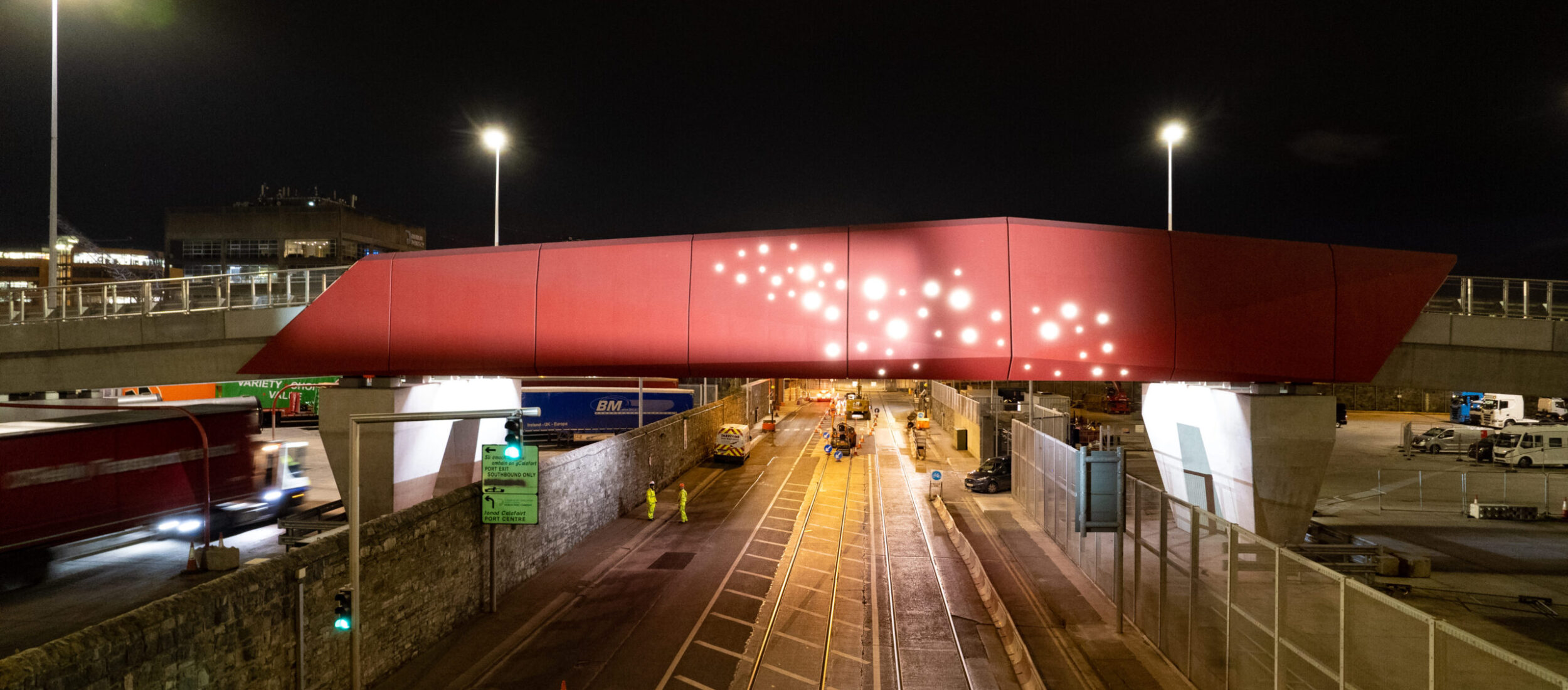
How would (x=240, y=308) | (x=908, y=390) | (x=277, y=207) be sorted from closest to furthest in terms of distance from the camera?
(x=240, y=308) < (x=277, y=207) < (x=908, y=390)

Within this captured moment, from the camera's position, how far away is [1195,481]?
56.2 ft

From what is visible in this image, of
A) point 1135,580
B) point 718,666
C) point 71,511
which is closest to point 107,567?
point 71,511

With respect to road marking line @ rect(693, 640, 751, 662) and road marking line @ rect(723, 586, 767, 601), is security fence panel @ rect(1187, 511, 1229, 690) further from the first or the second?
road marking line @ rect(723, 586, 767, 601)

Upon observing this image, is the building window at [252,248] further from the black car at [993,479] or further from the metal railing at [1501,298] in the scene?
the metal railing at [1501,298]

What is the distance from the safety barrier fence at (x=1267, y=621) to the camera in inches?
241

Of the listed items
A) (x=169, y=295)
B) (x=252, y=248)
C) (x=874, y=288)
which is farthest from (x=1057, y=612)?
(x=252, y=248)

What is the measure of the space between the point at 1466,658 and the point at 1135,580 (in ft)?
28.7

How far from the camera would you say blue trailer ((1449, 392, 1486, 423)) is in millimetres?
53781

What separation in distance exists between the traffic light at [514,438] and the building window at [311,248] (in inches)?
3298

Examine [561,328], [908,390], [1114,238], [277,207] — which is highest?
[277,207]

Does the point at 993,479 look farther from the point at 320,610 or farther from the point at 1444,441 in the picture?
the point at 1444,441

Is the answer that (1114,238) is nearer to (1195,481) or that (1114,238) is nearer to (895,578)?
(1195,481)

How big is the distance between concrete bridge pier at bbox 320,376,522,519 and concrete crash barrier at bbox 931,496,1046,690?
39.3 feet

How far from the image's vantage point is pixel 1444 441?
4159 centimetres
